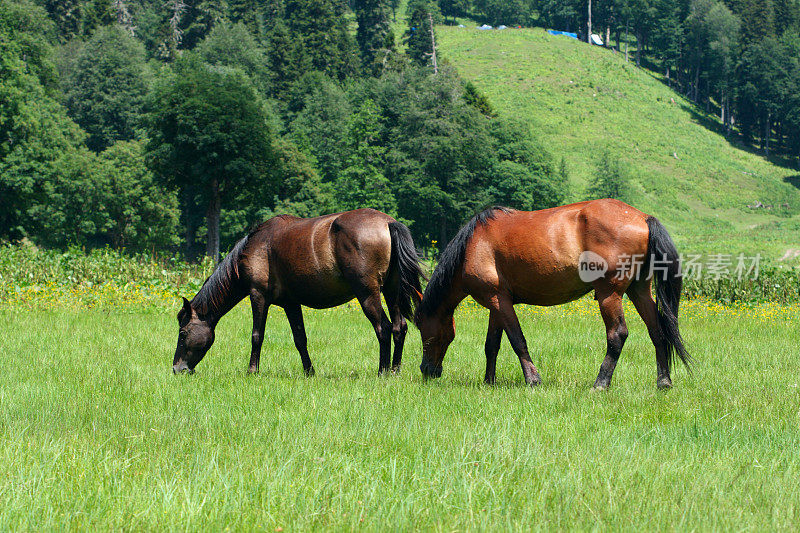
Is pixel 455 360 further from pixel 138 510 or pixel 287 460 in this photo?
pixel 138 510

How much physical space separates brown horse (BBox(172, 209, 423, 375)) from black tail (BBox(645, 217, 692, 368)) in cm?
285

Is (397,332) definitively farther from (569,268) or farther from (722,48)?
(722,48)

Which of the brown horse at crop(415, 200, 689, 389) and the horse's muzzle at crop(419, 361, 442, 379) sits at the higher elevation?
the brown horse at crop(415, 200, 689, 389)

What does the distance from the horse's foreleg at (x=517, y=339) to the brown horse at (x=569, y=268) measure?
0.01m

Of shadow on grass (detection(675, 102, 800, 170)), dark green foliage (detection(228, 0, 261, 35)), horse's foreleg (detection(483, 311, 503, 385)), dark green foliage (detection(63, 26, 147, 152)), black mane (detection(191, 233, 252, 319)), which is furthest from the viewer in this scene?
dark green foliage (detection(228, 0, 261, 35))

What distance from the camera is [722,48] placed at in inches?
4892

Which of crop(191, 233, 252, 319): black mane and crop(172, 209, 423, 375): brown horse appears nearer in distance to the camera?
crop(172, 209, 423, 375): brown horse

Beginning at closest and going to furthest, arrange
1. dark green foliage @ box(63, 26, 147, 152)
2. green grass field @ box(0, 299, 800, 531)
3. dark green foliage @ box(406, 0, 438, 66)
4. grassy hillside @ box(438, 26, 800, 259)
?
green grass field @ box(0, 299, 800, 531), dark green foliage @ box(63, 26, 147, 152), grassy hillside @ box(438, 26, 800, 259), dark green foliage @ box(406, 0, 438, 66)

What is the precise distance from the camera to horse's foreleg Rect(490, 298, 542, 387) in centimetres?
777

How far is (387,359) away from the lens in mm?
8852

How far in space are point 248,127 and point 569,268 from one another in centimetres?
4480

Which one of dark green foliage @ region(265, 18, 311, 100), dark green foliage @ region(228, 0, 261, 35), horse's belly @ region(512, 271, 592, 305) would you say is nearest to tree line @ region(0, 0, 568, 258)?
dark green foliage @ region(265, 18, 311, 100)

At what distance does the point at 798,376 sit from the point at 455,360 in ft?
14.8

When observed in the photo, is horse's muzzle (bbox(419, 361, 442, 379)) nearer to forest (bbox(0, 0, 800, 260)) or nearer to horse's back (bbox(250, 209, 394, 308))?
horse's back (bbox(250, 209, 394, 308))
